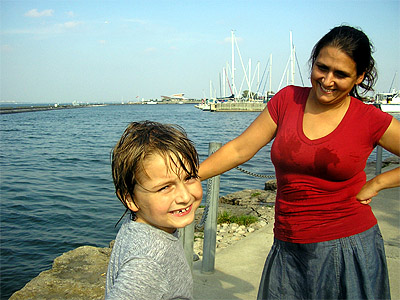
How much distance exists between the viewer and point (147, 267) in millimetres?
1238

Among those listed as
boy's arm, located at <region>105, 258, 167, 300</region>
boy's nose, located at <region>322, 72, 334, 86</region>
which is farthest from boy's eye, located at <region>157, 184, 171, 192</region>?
boy's nose, located at <region>322, 72, 334, 86</region>

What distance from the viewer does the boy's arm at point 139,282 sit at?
1175 mm

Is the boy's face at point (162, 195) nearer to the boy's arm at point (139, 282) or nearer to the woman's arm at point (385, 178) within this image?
the boy's arm at point (139, 282)

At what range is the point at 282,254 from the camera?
1921 mm

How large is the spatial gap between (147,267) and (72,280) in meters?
3.36

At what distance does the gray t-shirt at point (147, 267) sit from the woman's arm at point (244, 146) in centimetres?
63

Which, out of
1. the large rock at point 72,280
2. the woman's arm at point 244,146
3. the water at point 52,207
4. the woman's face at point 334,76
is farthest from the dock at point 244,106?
the woman's face at point 334,76

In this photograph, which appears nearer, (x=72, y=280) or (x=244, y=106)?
(x=72, y=280)

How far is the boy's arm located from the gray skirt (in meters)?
0.81

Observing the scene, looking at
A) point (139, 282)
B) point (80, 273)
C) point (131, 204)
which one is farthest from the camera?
point (80, 273)

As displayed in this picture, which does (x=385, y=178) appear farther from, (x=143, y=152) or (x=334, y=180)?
(x=143, y=152)

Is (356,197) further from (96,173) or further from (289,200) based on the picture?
(96,173)

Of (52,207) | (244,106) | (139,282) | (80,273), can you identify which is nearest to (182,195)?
(139,282)

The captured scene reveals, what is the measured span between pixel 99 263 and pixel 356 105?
3.79 meters
